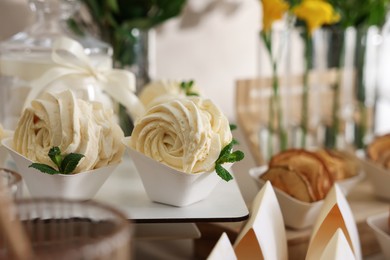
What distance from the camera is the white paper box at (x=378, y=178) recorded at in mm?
823

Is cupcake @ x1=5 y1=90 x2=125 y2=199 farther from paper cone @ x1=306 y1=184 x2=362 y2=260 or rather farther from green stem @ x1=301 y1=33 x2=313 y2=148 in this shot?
green stem @ x1=301 y1=33 x2=313 y2=148

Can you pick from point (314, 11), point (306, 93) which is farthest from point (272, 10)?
point (306, 93)

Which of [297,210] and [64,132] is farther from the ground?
[64,132]

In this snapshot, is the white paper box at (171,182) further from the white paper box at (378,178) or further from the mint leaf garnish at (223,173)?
the white paper box at (378,178)

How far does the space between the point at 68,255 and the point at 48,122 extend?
0.88 feet

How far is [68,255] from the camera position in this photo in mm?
294

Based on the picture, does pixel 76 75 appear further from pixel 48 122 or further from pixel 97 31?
pixel 97 31

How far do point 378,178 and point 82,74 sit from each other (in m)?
0.38

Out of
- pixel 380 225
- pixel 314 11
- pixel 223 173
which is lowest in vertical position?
pixel 380 225

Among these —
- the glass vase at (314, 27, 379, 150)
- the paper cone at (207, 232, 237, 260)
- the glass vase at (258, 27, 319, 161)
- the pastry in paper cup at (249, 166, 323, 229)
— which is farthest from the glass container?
the glass vase at (314, 27, 379, 150)

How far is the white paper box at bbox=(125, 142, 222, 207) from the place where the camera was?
0.57 m

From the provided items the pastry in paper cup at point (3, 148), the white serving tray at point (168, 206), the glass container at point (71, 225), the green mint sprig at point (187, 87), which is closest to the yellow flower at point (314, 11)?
the green mint sprig at point (187, 87)

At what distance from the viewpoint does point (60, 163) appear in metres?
0.54

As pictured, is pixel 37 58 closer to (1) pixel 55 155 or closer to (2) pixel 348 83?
(1) pixel 55 155
